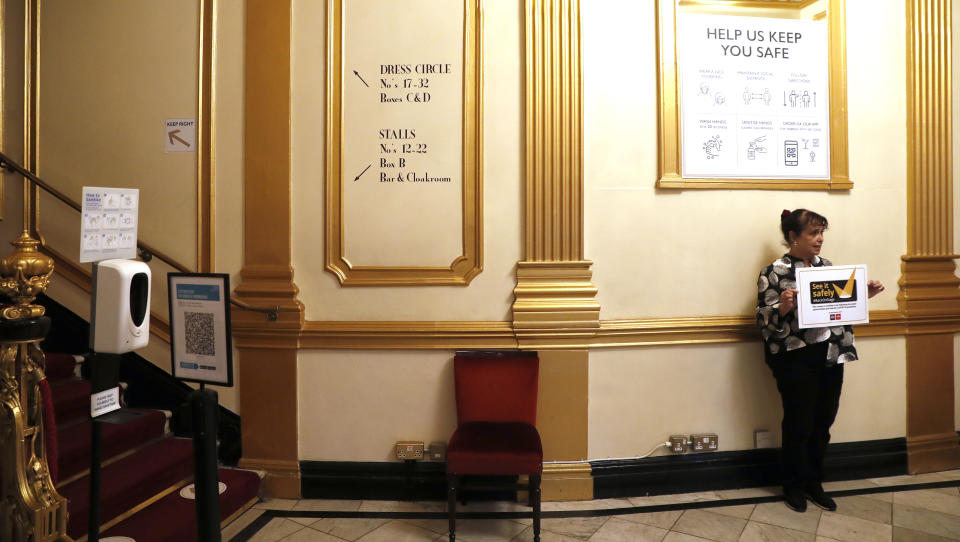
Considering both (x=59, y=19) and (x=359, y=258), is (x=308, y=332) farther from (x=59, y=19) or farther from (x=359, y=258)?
(x=59, y=19)

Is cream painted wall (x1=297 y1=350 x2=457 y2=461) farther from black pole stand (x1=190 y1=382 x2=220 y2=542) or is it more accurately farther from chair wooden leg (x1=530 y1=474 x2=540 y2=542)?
black pole stand (x1=190 y1=382 x2=220 y2=542)

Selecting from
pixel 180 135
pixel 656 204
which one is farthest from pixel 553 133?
pixel 180 135

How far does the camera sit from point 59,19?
3123mm

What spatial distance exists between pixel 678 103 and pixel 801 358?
155 cm

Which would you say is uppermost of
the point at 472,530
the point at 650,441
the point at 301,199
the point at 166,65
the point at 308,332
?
the point at 166,65

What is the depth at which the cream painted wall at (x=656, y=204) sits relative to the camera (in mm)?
3062

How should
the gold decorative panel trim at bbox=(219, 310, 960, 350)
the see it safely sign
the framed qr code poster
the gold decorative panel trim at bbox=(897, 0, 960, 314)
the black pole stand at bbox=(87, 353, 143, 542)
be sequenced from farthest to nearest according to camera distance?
the gold decorative panel trim at bbox=(897, 0, 960, 314), the gold decorative panel trim at bbox=(219, 310, 960, 350), the see it safely sign, the framed qr code poster, the black pole stand at bbox=(87, 353, 143, 542)

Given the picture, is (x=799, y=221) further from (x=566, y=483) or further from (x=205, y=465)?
(x=205, y=465)

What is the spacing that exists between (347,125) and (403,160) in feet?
1.20

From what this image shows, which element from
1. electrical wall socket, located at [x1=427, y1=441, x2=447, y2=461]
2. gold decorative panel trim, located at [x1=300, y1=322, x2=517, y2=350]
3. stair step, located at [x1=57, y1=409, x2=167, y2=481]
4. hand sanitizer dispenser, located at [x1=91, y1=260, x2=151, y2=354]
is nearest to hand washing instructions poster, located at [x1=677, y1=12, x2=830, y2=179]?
gold decorative panel trim, located at [x1=300, y1=322, x2=517, y2=350]

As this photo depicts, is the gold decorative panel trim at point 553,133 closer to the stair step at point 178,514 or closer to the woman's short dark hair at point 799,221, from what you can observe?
the woman's short dark hair at point 799,221

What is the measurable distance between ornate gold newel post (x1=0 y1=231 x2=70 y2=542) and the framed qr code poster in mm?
420

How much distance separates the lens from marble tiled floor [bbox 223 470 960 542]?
8.55 feet

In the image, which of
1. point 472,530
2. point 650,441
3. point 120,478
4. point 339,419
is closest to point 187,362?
point 120,478
